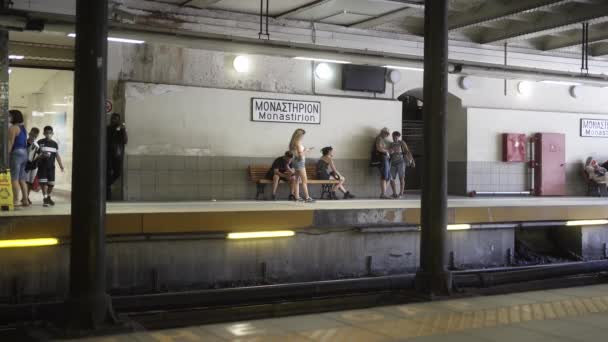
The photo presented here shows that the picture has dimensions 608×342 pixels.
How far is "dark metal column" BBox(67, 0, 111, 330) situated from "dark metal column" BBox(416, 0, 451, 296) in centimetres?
403

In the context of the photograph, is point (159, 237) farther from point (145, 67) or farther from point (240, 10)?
point (240, 10)

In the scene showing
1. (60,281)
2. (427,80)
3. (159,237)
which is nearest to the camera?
(427,80)

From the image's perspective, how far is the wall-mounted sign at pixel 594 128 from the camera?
20220mm

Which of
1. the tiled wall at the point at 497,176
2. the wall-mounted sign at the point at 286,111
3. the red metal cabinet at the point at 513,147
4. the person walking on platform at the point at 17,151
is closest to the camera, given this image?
the person walking on platform at the point at 17,151

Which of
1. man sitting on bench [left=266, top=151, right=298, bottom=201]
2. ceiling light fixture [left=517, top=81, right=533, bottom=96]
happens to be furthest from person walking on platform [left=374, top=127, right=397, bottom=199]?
ceiling light fixture [left=517, top=81, right=533, bottom=96]

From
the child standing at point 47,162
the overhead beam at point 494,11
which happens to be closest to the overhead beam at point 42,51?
the child standing at point 47,162

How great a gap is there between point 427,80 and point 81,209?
4.50 m

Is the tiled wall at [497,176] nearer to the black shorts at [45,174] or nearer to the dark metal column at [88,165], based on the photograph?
the black shorts at [45,174]

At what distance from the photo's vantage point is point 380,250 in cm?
1245

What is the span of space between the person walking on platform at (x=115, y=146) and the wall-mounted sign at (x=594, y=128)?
44.8 feet

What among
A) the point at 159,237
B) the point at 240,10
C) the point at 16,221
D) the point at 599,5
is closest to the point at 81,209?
the point at 16,221

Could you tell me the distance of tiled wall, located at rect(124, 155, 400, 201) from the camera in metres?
14.1

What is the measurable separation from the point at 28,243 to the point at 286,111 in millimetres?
7881

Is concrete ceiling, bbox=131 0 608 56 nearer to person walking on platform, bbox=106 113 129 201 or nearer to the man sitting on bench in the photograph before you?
person walking on platform, bbox=106 113 129 201
